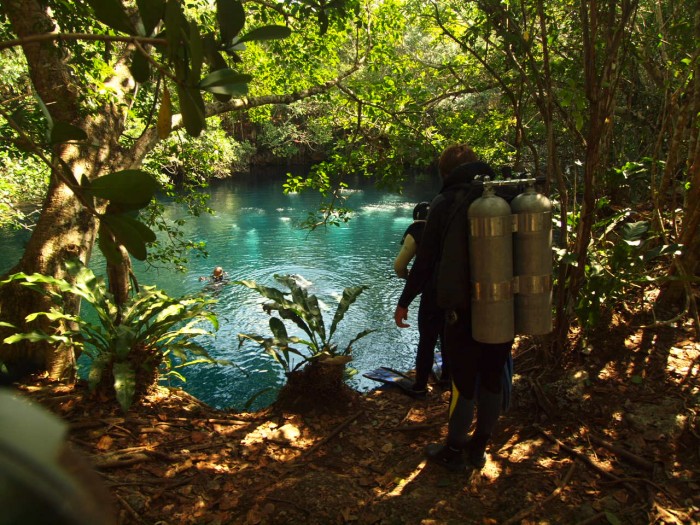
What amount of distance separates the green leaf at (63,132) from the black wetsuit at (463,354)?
1.82 meters

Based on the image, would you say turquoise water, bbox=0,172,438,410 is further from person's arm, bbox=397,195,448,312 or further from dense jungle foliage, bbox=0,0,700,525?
person's arm, bbox=397,195,448,312

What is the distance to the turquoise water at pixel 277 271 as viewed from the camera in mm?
7725

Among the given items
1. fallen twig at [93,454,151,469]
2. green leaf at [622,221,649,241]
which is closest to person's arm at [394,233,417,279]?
green leaf at [622,221,649,241]

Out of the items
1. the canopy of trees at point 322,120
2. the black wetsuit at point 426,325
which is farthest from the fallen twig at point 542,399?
the black wetsuit at point 426,325

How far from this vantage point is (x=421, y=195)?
2369 centimetres

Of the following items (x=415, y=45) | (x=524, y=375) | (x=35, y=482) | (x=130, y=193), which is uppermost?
(x=415, y=45)

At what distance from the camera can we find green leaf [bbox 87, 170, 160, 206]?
1.05 m

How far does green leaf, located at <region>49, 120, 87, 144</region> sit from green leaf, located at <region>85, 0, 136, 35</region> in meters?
0.26

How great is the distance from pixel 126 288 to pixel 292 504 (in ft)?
12.9

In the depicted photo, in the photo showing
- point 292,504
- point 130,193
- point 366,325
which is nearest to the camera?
point 130,193

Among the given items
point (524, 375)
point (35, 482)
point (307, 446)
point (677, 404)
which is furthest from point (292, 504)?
point (677, 404)

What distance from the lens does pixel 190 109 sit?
103 centimetres

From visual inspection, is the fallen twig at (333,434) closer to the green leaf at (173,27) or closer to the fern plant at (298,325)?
the fern plant at (298,325)

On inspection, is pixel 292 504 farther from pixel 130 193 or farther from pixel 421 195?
pixel 421 195
